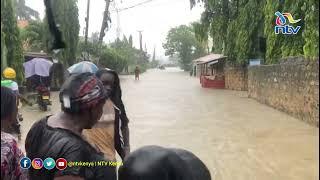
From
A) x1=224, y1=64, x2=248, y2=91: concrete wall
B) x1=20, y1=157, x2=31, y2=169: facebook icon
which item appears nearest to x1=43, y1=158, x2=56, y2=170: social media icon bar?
x1=20, y1=157, x2=31, y2=169: facebook icon

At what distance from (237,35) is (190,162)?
20326 millimetres

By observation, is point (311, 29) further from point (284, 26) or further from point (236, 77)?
point (236, 77)

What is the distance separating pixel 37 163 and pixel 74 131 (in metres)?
0.22

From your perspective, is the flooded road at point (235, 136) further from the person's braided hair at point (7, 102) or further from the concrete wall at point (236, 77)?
the concrete wall at point (236, 77)

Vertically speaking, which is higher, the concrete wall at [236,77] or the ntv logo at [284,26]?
the ntv logo at [284,26]

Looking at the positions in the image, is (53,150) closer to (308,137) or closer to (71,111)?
(71,111)

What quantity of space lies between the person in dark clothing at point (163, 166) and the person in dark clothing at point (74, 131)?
2.32 ft

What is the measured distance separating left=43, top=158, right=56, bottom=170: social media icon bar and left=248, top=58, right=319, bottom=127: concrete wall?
360 inches

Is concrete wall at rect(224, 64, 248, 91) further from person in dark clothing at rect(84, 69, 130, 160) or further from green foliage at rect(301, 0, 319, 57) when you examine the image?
person in dark clothing at rect(84, 69, 130, 160)

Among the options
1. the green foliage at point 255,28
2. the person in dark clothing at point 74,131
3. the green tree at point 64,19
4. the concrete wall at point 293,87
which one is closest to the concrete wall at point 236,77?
the green foliage at point 255,28

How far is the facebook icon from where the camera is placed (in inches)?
94.1

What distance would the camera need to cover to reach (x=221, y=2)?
22.8 m

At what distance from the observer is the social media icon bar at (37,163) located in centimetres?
225

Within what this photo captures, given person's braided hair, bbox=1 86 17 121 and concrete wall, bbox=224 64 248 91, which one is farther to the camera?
concrete wall, bbox=224 64 248 91
